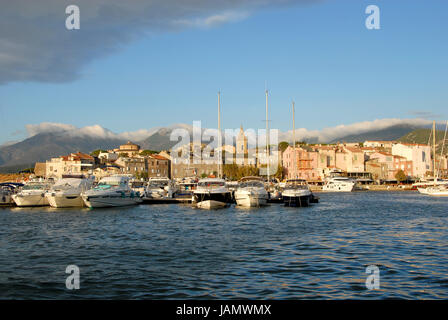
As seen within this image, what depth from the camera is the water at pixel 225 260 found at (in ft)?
39.4

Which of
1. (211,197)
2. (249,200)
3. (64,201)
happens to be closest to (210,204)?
(211,197)

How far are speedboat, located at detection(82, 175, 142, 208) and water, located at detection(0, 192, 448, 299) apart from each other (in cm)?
1394

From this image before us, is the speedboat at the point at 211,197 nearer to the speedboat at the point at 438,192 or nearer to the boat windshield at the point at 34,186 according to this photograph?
the boat windshield at the point at 34,186

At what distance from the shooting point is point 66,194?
45000 mm

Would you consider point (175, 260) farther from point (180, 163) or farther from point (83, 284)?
point (180, 163)

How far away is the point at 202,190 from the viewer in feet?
143

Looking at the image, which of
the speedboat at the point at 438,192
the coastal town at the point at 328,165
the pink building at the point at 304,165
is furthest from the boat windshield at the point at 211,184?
the pink building at the point at 304,165

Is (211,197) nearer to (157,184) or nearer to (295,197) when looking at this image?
(295,197)

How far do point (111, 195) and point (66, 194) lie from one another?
15.2 feet

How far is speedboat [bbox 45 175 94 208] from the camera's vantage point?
44719 millimetres

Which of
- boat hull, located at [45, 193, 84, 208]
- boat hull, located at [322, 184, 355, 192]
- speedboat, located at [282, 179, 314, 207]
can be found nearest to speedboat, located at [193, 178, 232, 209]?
speedboat, located at [282, 179, 314, 207]

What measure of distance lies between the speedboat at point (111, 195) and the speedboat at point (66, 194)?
6.36 ft
